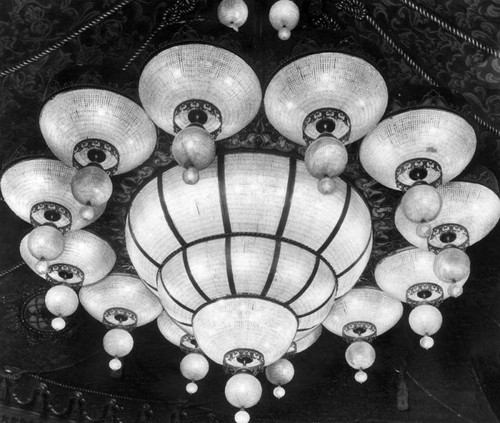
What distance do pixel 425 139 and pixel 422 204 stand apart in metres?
0.32

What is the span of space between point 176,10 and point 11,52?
858 millimetres

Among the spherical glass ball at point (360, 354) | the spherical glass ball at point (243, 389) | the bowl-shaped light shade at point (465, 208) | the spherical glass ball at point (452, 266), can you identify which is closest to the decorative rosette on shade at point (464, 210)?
the bowl-shaped light shade at point (465, 208)

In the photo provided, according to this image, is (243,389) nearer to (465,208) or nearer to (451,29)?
(465,208)

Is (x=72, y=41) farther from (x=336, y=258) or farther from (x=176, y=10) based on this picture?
(x=336, y=258)

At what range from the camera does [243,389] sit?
3615mm

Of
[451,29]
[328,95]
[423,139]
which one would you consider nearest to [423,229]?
[423,139]

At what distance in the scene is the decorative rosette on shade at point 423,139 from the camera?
10.5 ft

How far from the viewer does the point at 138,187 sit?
3742mm

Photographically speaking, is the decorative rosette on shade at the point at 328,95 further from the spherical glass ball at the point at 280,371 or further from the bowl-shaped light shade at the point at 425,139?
the spherical glass ball at the point at 280,371

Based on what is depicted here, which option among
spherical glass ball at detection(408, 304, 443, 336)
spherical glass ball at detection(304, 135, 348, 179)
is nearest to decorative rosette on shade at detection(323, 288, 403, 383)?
spherical glass ball at detection(408, 304, 443, 336)

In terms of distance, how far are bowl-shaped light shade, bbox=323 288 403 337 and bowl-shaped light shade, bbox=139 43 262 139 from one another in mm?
1533

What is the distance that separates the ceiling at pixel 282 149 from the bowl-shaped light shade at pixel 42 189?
0.12 meters

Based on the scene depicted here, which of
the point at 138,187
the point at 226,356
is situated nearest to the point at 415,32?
the point at 138,187

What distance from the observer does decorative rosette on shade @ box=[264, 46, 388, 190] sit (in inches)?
119
